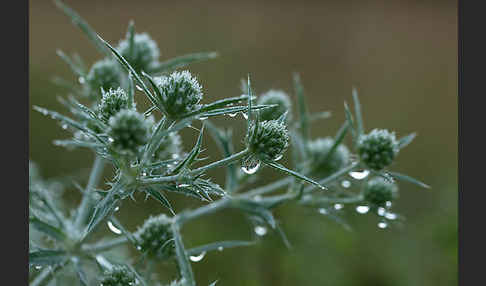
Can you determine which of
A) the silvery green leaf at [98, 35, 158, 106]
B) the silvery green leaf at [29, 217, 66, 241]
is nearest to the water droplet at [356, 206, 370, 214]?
the silvery green leaf at [98, 35, 158, 106]

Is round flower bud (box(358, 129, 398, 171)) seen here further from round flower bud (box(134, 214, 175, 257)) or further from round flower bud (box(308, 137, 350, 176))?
round flower bud (box(134, 214, 175, 257))

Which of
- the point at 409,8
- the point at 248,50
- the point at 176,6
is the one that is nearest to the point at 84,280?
the point at 248,50

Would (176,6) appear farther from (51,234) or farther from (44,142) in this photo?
(51,234)

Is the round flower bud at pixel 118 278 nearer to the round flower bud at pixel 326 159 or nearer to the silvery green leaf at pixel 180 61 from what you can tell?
the silvery green leaf at pixel 180 61

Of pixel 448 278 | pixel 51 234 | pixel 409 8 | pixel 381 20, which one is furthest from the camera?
pixel 409 8

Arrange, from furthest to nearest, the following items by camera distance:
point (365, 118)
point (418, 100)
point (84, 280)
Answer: point (418, 100) → point (365, 118) → point (84, 280)

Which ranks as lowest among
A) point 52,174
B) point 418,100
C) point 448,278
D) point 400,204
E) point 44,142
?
point 448,278
